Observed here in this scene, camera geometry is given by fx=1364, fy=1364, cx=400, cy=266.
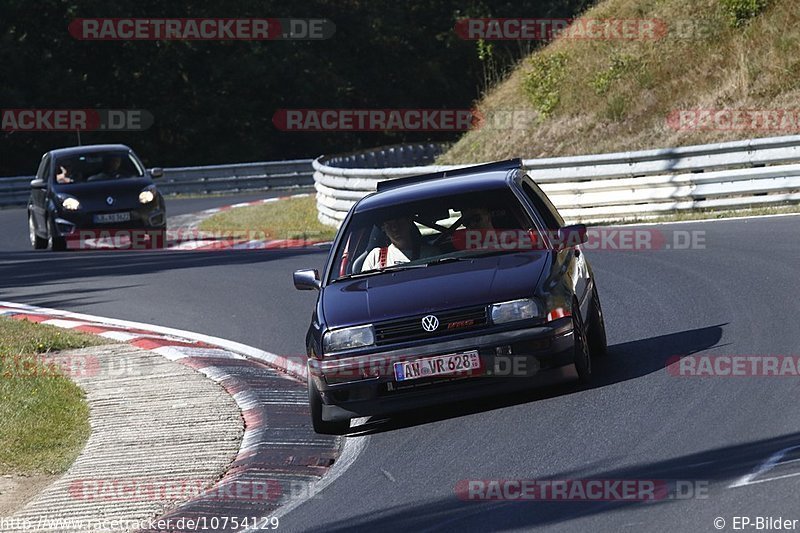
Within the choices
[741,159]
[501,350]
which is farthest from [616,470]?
[741,159]

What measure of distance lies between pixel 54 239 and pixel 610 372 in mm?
15365

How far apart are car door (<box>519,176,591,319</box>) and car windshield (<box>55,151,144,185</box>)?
46.8 feet

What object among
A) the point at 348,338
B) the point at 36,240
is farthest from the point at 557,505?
the point at 36,240

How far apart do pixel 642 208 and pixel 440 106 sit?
38.9 metres

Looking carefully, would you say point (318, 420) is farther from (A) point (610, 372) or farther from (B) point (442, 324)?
(A) point (610, 372)

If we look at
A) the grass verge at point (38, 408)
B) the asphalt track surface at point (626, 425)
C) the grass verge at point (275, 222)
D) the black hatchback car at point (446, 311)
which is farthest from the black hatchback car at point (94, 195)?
the black hatchback car at point (446, 311)

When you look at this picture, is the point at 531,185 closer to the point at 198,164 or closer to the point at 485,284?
the point at 485,284

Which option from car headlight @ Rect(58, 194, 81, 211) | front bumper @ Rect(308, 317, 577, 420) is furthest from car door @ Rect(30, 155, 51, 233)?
front bumper @ Rect(308, 317, 577, 420)

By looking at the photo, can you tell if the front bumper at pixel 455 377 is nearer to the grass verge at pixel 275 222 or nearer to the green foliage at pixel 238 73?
the grass verge at pixel 275 222

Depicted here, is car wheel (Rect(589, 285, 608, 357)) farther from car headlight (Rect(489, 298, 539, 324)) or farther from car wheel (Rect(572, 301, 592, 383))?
car headlight (Rect(489, 298, 539, 324))

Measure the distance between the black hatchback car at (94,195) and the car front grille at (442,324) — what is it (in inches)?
580

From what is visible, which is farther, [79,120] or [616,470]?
[79,120]

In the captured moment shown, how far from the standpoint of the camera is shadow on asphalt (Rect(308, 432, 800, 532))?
246 inches

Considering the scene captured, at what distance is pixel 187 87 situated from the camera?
171ft
